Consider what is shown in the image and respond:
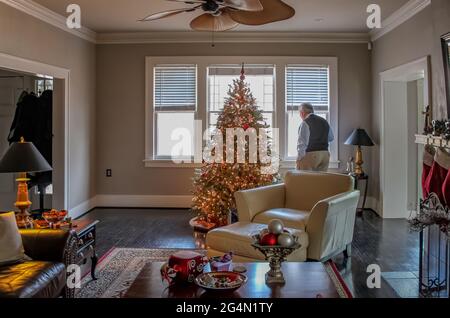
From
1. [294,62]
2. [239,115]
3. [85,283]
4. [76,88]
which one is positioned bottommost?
[85,283]

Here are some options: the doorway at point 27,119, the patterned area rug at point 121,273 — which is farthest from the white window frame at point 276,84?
the patterned area rug at point 121,273

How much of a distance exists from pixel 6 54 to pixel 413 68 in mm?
4462

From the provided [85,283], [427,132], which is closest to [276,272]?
[85,283]

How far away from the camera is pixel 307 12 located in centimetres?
513

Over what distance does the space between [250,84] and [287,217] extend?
10.3ft

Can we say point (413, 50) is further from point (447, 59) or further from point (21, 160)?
point (21, 160)

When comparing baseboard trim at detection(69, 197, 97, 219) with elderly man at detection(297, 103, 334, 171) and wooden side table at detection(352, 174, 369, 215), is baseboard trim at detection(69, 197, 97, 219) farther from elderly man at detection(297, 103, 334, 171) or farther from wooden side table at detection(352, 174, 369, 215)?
wooden side table at detection(352, 174, 369, 215)

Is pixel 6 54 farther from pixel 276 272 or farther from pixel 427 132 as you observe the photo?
pixel 427 132

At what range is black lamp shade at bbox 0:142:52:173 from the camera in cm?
292

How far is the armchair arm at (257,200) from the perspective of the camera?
3.83 metres

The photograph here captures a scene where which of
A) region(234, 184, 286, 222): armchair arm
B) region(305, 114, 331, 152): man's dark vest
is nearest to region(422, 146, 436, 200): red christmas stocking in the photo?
region(234, 184, 286, 222): armchair arm

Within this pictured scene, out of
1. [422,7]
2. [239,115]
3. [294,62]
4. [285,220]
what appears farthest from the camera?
[294,62]

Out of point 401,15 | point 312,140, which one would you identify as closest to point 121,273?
point 312,140

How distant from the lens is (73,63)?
5598 mm
